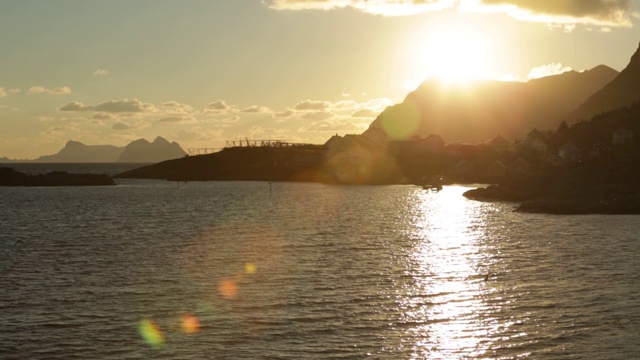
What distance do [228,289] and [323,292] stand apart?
237 inches

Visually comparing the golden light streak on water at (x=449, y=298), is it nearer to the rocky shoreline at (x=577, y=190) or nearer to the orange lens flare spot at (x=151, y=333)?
the orange lens flare spot at (x=151, y=333)

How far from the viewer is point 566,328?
34.4 meters

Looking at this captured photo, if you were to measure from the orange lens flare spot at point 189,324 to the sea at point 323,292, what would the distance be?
10 centimetres

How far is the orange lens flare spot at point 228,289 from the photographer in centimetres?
4247

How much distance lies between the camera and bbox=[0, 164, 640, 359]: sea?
32.0m

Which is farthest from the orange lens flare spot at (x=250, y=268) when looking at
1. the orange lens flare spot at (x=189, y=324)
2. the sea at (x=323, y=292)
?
the orange lens flare spot at (x=189, y=324)

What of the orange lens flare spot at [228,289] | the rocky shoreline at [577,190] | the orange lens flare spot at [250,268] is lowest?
the orange lens flare spot at [228,289]

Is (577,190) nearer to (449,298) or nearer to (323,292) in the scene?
(449,298)

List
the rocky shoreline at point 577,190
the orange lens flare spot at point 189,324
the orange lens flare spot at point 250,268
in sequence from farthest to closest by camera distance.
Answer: the rocky shoreline at point 577,190
the orange lens flare spot at point 250,268
the orange lens flare spot at point 189,324

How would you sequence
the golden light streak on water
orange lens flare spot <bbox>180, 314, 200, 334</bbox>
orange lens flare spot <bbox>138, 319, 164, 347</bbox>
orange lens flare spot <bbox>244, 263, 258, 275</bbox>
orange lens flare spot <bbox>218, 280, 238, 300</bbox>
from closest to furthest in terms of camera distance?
the golden light streak on water → orange lens flare spot <bbox>138, 319, 164, 347</bbox> → orange lens flare spot <bbox>180, 314, 200, 334</bbox> → orange lens flare spot <bbox>218, 280, 238, 300</bbox> → orange lens flare spot <bbox>244, 263, 258, 275</bbox>

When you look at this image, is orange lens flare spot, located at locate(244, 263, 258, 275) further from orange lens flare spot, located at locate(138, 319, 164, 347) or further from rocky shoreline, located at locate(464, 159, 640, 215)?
rocky shoreline, located at locate(464, 159, 640, 215)

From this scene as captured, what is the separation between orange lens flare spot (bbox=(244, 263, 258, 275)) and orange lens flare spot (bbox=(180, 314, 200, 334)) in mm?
13594

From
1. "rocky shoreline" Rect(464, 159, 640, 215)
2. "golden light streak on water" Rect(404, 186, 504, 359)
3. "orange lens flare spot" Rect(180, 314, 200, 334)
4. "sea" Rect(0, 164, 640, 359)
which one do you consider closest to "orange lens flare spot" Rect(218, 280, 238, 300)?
"sea" Rect(0, 164, 640, 359)

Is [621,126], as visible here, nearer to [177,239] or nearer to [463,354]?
[177,239]
